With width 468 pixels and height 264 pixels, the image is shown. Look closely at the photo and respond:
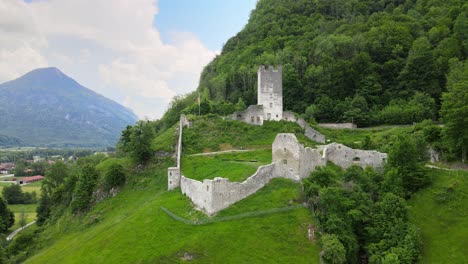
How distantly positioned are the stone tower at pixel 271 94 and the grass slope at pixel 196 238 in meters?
27.5

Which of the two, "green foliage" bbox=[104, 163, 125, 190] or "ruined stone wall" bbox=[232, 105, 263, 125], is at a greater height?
"ruined stone wall" bbox=[232, 105, 263, 125]

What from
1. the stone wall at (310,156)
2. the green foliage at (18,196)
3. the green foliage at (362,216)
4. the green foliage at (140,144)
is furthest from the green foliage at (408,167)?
the green foliage at (18,196)

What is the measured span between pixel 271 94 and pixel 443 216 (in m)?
38.1

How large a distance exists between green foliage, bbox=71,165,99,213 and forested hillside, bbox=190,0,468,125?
40.8 metres

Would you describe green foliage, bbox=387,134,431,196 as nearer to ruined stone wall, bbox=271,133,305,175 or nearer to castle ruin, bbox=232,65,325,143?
ruined stone wall, bbox=271,133,305,175

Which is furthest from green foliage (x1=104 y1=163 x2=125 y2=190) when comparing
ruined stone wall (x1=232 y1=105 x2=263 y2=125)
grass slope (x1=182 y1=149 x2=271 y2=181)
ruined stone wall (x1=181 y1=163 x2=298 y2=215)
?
ruined stone wall (x1=232 y1=105 x2=263 y2=125)

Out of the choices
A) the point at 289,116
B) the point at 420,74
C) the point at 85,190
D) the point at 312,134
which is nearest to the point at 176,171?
the point at 85,190

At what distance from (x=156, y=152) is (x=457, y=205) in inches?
1675

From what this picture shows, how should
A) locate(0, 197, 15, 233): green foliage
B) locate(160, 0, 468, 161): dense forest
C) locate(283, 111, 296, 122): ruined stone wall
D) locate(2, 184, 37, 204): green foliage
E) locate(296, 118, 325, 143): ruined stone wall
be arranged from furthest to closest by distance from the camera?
locate(2, 184, 37, 204): green foliage, locate(0, 197, 15, 233): green foliage, locate(160, 0, 468, 161): dense forest, locate(283, 111, 296, 122): ruined stone wall, locate(296, 118, 325, 143): ruined stone wall

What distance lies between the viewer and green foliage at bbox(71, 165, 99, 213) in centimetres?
6303

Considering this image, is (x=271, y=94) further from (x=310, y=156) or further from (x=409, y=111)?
(x=310, y=156)

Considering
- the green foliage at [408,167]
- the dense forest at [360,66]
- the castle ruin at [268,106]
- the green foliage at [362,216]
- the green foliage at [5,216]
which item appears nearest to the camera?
the green foliage at [362,216]

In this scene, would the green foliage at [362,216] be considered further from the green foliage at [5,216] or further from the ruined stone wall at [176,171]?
the green foliage at [5,216]

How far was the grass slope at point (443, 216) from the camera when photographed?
3897cm
